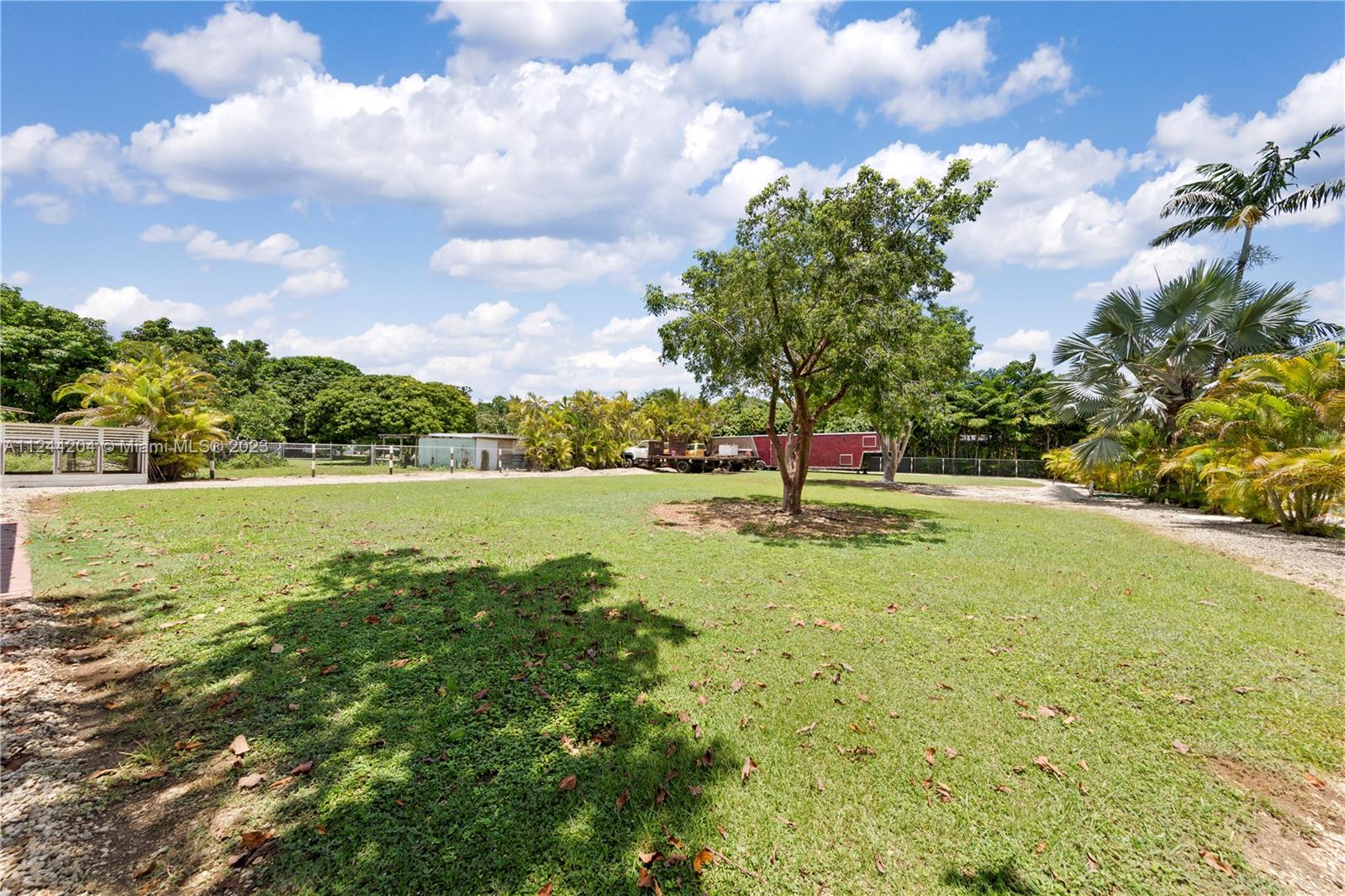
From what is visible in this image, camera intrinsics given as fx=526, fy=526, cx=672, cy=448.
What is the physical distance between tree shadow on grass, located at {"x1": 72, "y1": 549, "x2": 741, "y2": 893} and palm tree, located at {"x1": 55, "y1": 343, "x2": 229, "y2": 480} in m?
18.5

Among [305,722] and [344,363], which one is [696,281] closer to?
[305,722]

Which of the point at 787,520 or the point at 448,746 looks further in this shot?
the point at 787,520

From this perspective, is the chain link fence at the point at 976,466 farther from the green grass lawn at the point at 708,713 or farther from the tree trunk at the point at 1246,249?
the green grass lawn at the point at 708,713

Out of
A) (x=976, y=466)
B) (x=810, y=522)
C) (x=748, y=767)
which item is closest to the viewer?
(x=748, y=767)

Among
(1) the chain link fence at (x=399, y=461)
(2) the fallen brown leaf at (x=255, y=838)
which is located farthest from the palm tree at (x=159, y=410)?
(2) the fallen brown leaf at (x=255, y=838)

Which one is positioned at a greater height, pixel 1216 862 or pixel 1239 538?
pixel 1239 538

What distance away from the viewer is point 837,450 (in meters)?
38.9

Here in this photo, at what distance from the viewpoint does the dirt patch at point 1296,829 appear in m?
2.30

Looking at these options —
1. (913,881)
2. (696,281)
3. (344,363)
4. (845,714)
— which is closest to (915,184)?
(696,281)

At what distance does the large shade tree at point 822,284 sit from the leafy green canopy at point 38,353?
37.8m

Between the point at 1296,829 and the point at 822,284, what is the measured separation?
31.1 ft

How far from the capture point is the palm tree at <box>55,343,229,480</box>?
17.4 m

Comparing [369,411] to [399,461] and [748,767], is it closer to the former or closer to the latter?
[399,461]

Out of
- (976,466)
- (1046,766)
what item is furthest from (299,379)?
(1046,766)
